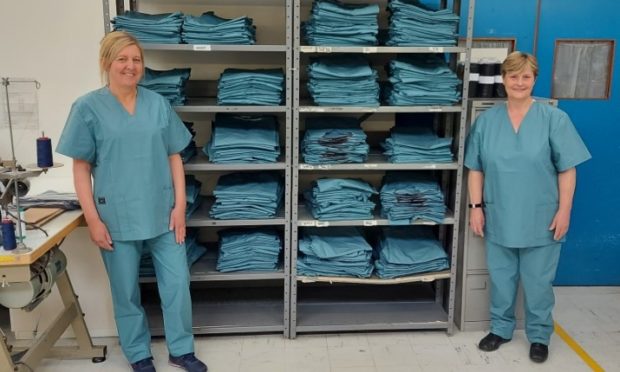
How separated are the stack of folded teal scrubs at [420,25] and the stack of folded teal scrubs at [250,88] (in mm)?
667

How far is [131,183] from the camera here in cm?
259

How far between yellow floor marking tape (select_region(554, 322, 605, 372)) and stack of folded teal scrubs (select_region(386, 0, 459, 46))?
5.94 ft

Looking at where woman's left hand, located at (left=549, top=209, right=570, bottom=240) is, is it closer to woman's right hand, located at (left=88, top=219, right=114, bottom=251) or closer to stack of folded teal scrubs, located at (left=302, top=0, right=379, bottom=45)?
stack of folded teal scrubs, located at (left=302, top=0, right=379, bottom=45)

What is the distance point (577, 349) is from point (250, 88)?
7.55ft

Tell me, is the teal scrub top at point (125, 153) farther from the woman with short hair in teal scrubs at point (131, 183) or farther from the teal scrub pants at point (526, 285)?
the teal scrub pants at point (526, 285)

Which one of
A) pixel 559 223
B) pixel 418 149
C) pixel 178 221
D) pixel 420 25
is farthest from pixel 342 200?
pixel 559 223

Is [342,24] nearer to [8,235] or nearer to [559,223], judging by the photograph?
[559,223]

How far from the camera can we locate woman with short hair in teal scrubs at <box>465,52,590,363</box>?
2.79m

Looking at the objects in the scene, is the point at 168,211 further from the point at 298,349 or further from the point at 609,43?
the point at 609,43

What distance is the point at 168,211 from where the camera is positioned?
2713mm

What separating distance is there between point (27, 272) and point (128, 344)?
78cm

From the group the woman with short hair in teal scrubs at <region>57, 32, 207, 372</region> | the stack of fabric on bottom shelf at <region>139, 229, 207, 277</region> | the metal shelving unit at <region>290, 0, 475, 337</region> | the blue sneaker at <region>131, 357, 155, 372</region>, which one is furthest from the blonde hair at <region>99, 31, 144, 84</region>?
the blue sneaker at <region>131, 357, 155, 372</region>

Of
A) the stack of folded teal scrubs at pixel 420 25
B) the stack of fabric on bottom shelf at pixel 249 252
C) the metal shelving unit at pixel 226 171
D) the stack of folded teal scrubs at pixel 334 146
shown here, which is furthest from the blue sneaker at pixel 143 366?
the stack of folded teal scrubs at pixel 420 25

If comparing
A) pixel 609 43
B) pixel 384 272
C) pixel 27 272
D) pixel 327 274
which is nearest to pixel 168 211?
pixel 27 272
